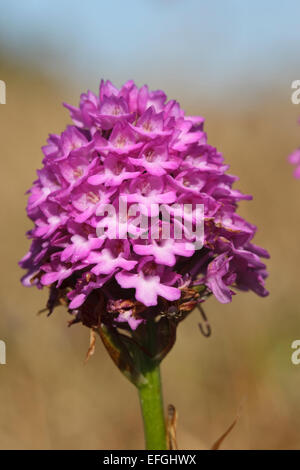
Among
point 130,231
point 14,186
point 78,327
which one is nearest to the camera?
point 130,231

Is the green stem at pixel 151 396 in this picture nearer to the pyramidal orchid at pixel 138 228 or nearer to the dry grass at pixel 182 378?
the pyramidal orchid at pixel 138 228

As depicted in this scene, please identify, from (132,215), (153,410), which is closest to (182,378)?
(153,410)

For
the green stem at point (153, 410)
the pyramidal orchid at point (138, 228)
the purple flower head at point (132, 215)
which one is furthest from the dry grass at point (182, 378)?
the purple flower head at point (132, 215)

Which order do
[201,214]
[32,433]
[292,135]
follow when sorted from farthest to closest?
[292,135] < [32,433] < [201,214]

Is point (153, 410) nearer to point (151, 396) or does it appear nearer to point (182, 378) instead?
point (151, 396)

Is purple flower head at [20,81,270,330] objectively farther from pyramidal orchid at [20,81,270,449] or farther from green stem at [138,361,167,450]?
green stem at [138,361,167,450]

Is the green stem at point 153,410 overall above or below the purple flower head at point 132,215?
below
